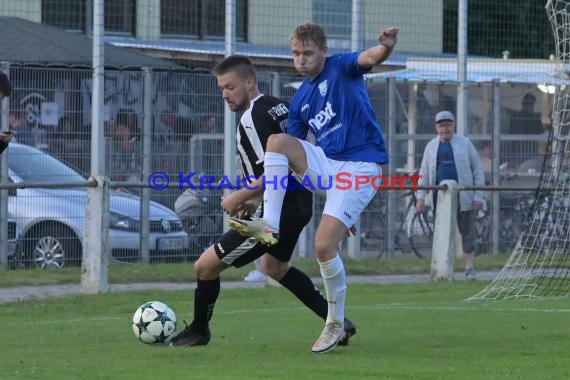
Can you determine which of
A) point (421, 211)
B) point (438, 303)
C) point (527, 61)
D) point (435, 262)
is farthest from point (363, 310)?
point (527, 61)

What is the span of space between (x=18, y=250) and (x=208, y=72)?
4.04 m

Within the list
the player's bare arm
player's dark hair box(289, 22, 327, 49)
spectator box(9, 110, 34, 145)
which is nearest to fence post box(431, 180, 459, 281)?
spectator box(9, 110, 34, 145)

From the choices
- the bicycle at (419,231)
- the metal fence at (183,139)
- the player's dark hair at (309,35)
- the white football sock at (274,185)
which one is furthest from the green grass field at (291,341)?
the bicycle at (419,231)

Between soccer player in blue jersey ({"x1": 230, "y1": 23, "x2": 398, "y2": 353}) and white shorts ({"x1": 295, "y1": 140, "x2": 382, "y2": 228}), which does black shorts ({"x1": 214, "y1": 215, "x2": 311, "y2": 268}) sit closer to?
soccer player in blue jersey ({"x1": 230, "y1": 23, "x2": 398, "y2": 353})

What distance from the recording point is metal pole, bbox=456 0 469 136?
1873 centimetres

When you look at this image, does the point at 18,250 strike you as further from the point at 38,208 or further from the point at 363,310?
the point at 363,310

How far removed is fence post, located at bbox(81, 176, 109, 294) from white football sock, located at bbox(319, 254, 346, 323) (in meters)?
5.78

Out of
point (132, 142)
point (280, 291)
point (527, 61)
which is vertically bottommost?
point (280, 291)

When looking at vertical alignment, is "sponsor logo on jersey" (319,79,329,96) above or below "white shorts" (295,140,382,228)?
above

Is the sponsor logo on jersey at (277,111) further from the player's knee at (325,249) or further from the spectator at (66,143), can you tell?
the spectator at (66,143)

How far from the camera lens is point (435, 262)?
16453 millimetres

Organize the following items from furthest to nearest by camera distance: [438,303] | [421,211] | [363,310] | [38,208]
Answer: [421,211], [38,208], [438,303], [363,310]

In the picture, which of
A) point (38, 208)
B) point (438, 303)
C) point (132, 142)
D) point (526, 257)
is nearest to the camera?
point (438, 303)

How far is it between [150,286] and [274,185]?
7.27 meters
